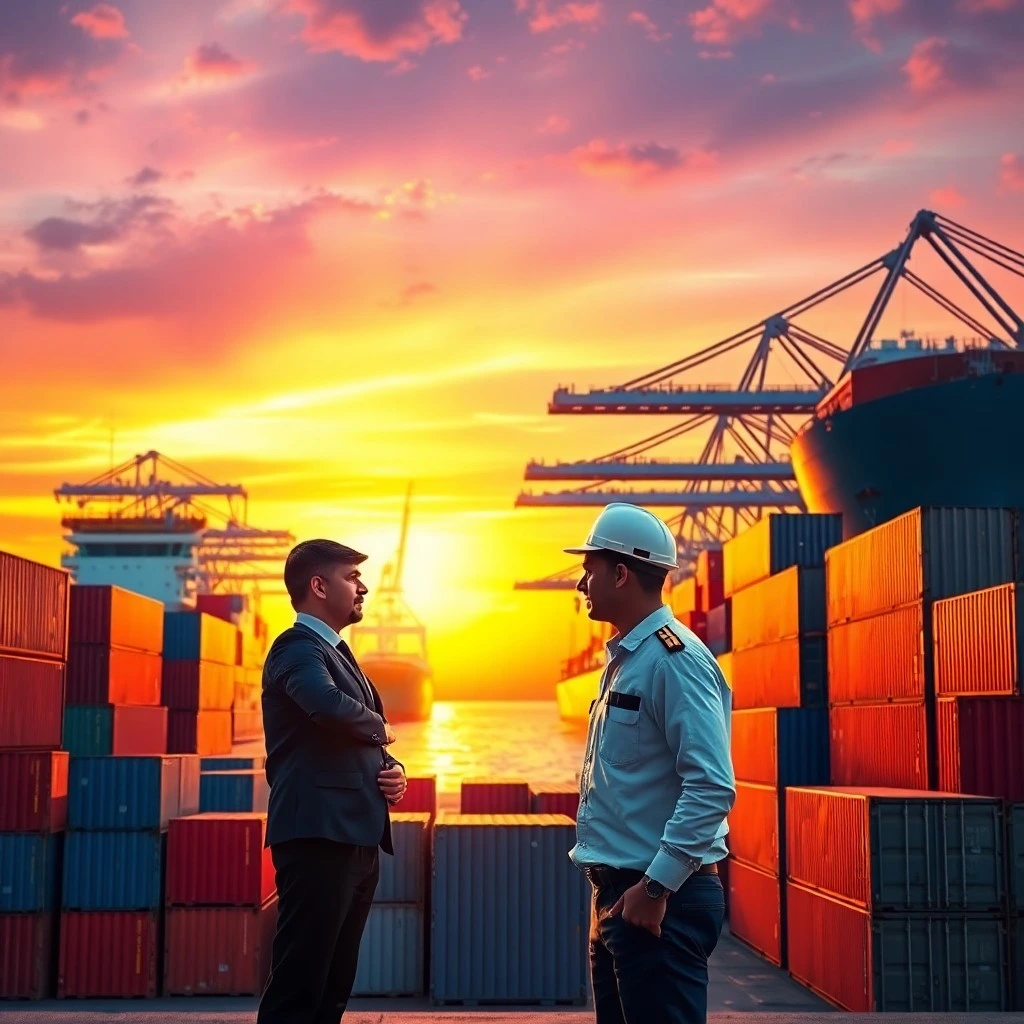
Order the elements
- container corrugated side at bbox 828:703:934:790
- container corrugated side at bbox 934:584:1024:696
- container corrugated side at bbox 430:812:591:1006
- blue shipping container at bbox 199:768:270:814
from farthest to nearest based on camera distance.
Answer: blue shipping container at bbox 199:768:270:814 → container corrugated side at bbox 828:703:934:790 → container corrugated side at bbox 430:812:591:1006 → container corrugated side at bbox 934:584:1024:696

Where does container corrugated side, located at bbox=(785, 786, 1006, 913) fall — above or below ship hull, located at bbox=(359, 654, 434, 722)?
below

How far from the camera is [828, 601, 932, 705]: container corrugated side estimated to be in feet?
60.2

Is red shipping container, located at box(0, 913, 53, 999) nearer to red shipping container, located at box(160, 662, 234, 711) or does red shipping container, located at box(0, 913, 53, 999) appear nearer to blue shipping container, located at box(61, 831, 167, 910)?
blue shipping container, located at box(61, 831, 167, 910)

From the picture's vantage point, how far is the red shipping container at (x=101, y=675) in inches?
1236

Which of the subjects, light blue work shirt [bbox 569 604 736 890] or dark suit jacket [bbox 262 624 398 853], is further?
dark suit jacket [bbox 262 624 398 853]

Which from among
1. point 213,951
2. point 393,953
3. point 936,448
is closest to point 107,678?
point 213,951

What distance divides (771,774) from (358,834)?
A: 1806 centimetres

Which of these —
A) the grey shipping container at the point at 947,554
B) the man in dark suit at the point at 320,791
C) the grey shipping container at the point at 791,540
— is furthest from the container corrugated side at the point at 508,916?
the man in dark suit at the point at 320,791

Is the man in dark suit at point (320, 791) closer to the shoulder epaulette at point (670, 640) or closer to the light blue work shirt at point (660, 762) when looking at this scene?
the light blue work shirt at point (660, 762)

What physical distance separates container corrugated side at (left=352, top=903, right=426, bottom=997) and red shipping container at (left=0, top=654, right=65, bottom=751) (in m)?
6.50

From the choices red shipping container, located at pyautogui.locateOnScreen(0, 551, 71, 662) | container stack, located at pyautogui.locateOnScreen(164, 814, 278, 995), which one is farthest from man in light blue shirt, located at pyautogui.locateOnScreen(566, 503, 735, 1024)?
red shipping container, located at pyautogui.locateOnScreen(0, 551, 71, 662)

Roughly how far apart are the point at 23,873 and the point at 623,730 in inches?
681

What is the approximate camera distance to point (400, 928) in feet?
60.3

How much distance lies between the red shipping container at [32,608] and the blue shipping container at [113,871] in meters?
3.28
